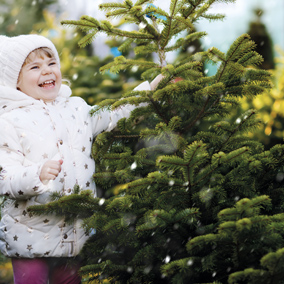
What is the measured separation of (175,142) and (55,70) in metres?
1.01

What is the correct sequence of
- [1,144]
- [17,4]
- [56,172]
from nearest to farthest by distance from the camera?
[56,172], [1,144], [17,4]

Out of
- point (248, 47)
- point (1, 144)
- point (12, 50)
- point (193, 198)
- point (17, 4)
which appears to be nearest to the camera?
point (193, 198)

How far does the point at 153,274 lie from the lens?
186 centimetres

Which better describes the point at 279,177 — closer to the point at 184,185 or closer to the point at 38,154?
the point at 184,185

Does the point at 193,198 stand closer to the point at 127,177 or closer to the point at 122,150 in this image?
the point at 127,177

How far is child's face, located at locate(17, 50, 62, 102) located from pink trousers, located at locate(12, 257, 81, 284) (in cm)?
97

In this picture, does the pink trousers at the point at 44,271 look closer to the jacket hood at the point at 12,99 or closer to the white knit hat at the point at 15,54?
the jacket hood at the point at 12,99

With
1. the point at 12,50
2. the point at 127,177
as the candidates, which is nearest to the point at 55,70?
the point at 12,50

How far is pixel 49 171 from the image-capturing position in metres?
2.09

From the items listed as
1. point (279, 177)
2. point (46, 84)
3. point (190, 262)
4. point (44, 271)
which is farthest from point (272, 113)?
point (190, 262)

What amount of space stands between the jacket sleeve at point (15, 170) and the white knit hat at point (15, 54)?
33cm

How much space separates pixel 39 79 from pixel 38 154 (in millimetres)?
484

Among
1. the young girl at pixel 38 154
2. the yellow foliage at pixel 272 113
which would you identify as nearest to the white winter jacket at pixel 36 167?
the young girl at pixel 38 154

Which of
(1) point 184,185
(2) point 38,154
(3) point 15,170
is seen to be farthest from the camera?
(2) point 38,154
